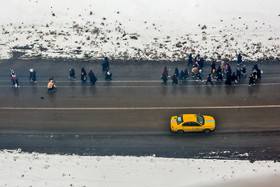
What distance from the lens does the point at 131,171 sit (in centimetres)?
1662

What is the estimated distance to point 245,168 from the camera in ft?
54.2

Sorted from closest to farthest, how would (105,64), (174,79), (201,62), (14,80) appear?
1. (174,79)
2. (14,80)
3. (201,62)
4. (105,64)

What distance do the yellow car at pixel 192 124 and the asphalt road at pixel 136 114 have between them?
39cm

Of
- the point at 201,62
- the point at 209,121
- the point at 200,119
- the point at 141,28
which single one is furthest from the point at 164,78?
the point at 141,28

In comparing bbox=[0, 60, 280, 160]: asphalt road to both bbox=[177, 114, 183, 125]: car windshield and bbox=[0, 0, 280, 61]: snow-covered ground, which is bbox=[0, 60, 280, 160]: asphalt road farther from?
bbox=[0, 0, 280, 61]: snow-covered ground

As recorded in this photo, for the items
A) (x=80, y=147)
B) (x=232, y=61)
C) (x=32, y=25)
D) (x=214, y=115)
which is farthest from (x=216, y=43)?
(x=32, y=25)

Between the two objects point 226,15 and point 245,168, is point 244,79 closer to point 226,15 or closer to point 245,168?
point 245,168

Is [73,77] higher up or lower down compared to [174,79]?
higher up

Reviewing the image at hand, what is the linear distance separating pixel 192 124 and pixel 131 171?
4809 mm

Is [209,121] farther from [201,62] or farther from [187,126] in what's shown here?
[201,62]

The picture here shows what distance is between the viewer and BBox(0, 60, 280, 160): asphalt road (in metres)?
18.2

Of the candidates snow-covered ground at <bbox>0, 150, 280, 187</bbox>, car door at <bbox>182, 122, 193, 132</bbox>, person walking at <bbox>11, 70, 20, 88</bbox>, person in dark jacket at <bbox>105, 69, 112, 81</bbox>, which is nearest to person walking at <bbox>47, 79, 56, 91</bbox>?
person walking at <bbox>11, 70, 20, 88</bbox>

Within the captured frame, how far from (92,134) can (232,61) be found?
48.3 feet

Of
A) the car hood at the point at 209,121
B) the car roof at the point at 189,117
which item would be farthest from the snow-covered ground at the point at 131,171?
the car roof at the point at 189,117
